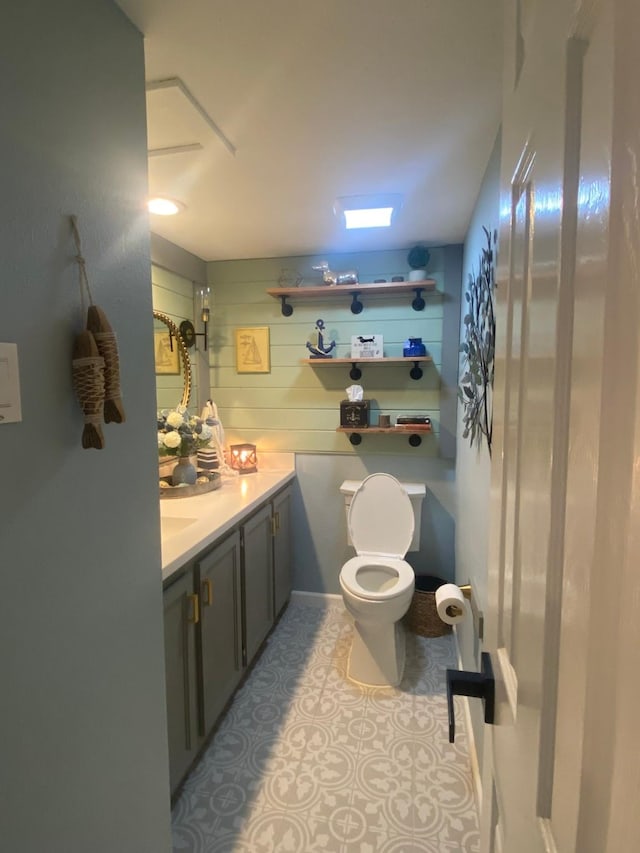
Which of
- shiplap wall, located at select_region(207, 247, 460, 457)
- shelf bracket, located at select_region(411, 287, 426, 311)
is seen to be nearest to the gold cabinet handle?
shiplap wall, located at select_region(207, 247, 460, 457)

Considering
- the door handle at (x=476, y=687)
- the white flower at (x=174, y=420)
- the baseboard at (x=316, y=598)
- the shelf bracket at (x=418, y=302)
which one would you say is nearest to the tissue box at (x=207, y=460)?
the white flower at (x=174, y=420)

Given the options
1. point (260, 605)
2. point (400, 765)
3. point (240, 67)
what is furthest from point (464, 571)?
point (240, 67)

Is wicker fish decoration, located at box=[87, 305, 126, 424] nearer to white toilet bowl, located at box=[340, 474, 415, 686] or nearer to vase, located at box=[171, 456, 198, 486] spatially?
vase, located at box=[171, 456, 198, 486]

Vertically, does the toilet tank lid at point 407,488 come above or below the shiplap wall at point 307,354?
below

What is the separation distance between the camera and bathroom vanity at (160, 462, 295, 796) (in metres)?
1.49

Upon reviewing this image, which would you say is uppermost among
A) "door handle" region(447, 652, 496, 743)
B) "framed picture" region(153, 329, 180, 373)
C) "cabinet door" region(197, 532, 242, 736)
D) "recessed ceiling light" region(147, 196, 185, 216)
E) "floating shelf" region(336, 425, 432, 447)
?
"recessed ceiling light" region(147, 196, 185, 216)

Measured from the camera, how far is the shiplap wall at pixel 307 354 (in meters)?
2.65

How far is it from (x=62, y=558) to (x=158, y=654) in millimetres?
487

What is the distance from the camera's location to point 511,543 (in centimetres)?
64

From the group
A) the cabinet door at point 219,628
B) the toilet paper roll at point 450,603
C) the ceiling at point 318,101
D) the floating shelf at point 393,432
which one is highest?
the ceiling at point 318,101

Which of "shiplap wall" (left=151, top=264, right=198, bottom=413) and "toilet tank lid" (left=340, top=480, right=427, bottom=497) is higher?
"shiplap wall" (left=151, top=264, right=198, bottom=413)

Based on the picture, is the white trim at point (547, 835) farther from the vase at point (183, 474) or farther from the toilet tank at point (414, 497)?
the toilet tank at point (414, 497)

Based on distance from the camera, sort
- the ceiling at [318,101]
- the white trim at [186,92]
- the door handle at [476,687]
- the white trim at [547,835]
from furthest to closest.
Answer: the white trim at [186,92], the ceiling at [318,101], the door handle at [476,687], the white trim at [547,835]

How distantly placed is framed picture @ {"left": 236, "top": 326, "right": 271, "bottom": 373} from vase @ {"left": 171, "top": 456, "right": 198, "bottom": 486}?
2.87 feet
